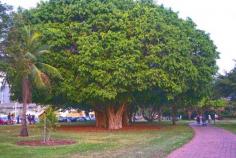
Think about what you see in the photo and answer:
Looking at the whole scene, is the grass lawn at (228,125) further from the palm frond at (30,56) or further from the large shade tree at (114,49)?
the palm frond at (30,56)

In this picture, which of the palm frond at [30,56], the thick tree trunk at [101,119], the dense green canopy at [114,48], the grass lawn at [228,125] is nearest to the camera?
the palm frond at [30,56]

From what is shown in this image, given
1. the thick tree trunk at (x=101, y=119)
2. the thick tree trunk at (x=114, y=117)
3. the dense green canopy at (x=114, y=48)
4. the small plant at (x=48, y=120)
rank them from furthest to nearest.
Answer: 1. the thick tree trunk at (x=101, y=119)
2. the thick tree trunk at (x=114, y=117)
3. the dense green canopy at (x=114, y=48)
4. the small plant at (x=48, y=120)

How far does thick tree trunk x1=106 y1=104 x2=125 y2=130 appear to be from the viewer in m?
41.8

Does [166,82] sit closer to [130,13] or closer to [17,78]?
[130,13]

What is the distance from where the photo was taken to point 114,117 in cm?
4238

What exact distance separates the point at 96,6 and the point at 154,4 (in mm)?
6180

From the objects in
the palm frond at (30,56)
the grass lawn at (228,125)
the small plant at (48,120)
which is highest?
the palm frond at (30,56)

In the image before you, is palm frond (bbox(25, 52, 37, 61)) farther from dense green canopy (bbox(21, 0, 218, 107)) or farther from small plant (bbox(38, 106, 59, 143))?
dense green canopy (bbox(21, 0, 218, 107))

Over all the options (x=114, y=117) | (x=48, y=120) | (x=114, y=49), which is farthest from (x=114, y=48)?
(x=48, y=120)

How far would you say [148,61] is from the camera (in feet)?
123

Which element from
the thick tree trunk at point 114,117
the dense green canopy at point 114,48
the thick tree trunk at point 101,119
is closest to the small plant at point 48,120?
the dense green canopy at point 114,48

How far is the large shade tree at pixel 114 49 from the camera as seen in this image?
3653 centimetres

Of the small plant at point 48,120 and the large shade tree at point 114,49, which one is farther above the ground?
the large shade tree at point 114,49

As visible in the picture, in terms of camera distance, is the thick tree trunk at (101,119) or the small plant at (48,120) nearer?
the small plant at (48,120)
